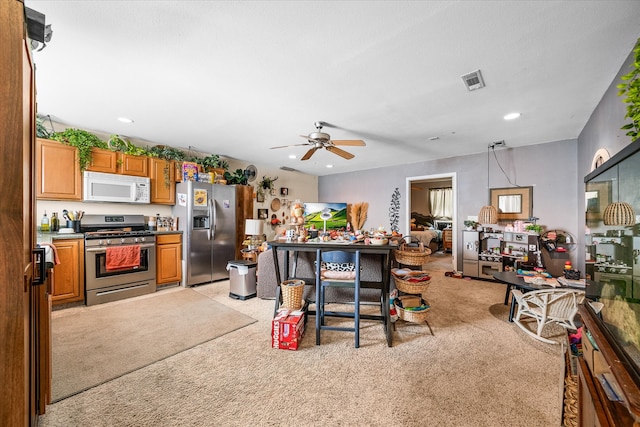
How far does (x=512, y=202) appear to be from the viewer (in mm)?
4488

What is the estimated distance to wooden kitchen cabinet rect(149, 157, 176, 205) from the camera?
4004 millimetres

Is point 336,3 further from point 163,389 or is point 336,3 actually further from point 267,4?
point 163,389

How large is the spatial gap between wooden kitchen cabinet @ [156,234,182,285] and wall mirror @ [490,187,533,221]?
5.82 metres

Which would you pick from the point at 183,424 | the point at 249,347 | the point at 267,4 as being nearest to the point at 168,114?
the point at 267,4

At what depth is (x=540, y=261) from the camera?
400 centimetres

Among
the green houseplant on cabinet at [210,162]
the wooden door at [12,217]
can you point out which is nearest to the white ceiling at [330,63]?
the wooden door at [12,217]

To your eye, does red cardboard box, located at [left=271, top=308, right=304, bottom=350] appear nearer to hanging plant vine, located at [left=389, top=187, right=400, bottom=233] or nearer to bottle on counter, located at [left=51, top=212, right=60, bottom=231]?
bottle on counter, located at [left=51, top=212, right=60, bottom=231]

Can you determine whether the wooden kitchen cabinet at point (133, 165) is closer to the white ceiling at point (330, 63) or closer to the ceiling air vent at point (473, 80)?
the white ceiling at point (330, 63)

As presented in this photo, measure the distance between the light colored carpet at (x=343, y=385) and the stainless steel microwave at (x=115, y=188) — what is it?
2.77 metres

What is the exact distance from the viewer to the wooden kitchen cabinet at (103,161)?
3426mm

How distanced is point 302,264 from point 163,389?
1755 millimetres

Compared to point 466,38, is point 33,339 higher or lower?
lower

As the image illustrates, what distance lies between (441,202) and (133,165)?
28.2 feet

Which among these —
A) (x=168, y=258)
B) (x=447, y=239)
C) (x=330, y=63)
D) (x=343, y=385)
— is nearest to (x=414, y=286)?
(x=343, y=385)
